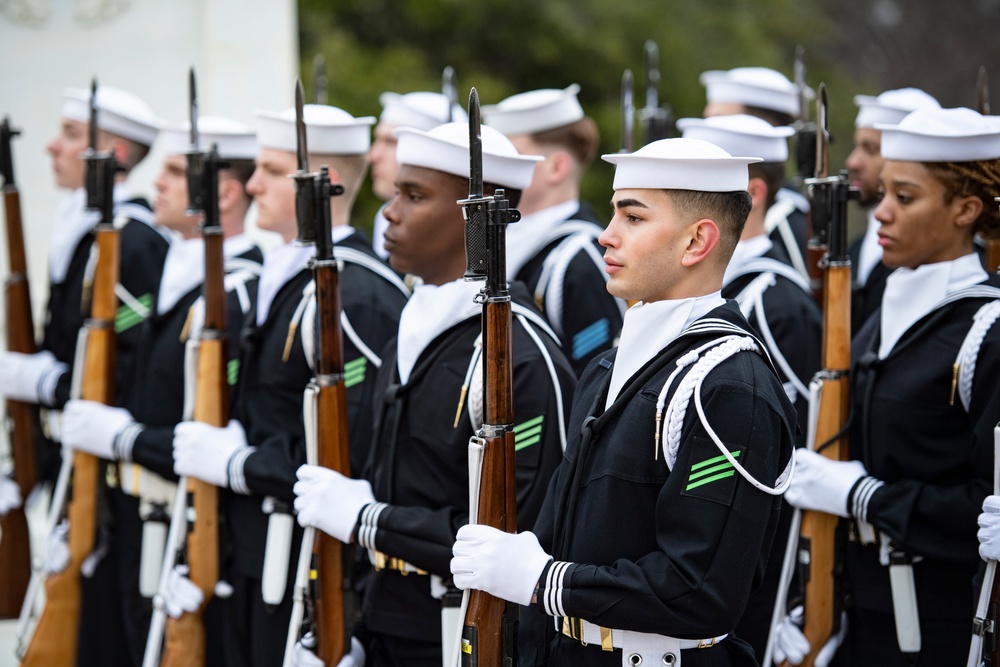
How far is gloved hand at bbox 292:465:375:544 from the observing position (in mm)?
3898

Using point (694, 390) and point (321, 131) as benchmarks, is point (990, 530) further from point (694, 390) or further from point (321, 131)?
point (321, 131)

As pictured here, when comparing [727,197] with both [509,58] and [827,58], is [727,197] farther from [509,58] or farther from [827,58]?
[827,58]

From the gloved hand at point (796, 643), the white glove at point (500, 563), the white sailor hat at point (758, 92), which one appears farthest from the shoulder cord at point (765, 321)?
the white sailor hat at point (758, 92)

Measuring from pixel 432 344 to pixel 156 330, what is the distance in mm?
2017

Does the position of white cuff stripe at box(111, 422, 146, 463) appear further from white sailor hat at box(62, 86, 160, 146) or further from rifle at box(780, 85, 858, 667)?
rifle at box(780, 85, 858, 667)

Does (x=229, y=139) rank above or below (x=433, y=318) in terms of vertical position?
above

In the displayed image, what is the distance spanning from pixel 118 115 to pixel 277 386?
2430mm

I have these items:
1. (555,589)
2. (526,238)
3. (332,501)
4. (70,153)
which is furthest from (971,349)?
(70,153)

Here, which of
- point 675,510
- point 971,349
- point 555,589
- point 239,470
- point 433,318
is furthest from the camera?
point 239,470

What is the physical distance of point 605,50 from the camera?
52.6ft

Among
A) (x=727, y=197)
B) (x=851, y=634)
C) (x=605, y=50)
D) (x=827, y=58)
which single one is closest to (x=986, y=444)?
(x=851, y=634)

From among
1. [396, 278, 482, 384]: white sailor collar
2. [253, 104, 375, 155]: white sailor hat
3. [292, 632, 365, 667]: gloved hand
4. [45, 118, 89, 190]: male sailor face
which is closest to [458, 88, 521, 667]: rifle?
[396, 278, 482, 384]: white sailor collar

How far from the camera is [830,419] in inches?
159

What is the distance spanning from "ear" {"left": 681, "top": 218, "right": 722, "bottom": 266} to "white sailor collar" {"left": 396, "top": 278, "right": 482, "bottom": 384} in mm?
945
